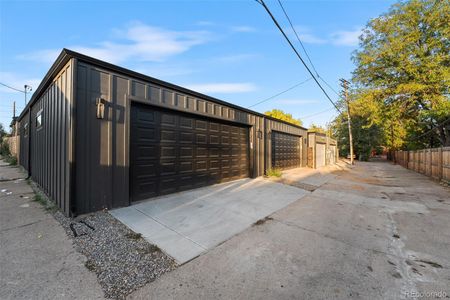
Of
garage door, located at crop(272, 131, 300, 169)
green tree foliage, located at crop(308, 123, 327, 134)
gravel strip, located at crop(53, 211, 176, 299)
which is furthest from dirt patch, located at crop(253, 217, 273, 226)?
green tree foliage, located at crop(308, 123, 327, 134)

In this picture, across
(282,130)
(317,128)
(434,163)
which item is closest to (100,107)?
(282,130)

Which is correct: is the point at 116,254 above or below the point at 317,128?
below

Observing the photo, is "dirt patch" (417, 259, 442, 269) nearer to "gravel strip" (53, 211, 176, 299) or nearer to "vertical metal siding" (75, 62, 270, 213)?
"gravel strip" (53, 211, 176, 299)

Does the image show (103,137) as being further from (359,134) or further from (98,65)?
(359,134)

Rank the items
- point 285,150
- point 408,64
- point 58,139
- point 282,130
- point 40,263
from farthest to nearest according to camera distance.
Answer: point 408,64 → point 285,150 → point 282,130 → point 58,139 → point 40,263

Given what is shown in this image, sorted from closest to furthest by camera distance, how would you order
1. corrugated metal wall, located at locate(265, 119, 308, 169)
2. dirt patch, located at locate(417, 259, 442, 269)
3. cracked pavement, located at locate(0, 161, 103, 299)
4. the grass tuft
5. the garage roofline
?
cracked pavement, located at locate(0, 161, 103, 299) → dirt patch, located at locate(417, 259, 442, 269) → the garage roofline → the grass tuft → corrugated metal wall, located at locate(265, 119, 308, 169)

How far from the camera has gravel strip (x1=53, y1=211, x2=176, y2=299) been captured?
88.4 inches

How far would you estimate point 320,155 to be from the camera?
17.8 metres

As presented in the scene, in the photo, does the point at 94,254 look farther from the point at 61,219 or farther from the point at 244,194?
the point at 244,194

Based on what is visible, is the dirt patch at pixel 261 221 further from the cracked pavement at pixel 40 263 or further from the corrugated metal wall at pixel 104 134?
the corrugated metal wall at pixel 104 134

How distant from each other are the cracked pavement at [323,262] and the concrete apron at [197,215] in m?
0.31

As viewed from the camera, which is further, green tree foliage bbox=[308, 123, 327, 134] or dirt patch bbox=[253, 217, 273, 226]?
green tree foliage bbox=[308, 123, 327, 134]

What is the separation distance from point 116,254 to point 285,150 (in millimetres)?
11358

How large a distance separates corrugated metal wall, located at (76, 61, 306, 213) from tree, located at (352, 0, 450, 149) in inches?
679
